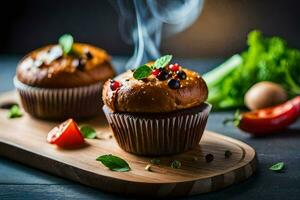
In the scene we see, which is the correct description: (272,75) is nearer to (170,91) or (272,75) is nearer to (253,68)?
(253,68)

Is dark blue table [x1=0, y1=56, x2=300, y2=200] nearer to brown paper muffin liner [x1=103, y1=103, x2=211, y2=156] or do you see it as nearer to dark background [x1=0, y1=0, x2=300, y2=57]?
brown paper muffin liner [x1=103, y1=103, x2=211, y2=156]

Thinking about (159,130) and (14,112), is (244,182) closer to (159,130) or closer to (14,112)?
(159,130)

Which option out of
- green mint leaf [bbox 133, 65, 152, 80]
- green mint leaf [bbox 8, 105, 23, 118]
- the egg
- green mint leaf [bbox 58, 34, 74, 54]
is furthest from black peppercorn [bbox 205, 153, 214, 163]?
green mint leaf [bbox 8, 105, 23, 118]

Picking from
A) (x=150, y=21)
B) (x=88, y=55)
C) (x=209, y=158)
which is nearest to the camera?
(x=209, y=158)

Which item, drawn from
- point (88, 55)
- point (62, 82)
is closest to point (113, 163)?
point (62, 82)

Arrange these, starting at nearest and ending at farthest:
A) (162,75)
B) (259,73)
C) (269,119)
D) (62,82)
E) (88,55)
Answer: (162,75), (269,119), (62,82), (88,55), (259,73)

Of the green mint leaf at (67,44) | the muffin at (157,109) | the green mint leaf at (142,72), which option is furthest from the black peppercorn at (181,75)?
the green mint leaf at (67,44)
